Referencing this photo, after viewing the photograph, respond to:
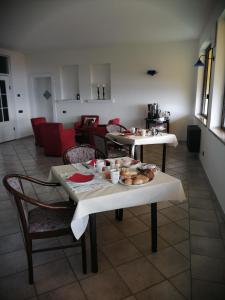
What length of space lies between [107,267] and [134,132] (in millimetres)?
2714

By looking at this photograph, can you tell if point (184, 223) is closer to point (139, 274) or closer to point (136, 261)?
point (136, 261)

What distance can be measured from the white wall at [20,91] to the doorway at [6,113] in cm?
18

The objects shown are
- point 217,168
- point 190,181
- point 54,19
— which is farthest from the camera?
point 54,19

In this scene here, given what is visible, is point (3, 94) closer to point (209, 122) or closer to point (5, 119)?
point (5, 119)

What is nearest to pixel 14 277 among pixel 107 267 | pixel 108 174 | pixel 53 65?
pixel 107 267

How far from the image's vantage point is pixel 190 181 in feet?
13.1

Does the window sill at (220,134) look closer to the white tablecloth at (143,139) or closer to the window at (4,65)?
the white tablecloth at (143,139)

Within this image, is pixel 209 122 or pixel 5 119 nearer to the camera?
pixel 209 122

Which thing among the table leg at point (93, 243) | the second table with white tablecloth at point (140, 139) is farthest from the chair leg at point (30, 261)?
the second table with white tablecloth at point (140, 139)

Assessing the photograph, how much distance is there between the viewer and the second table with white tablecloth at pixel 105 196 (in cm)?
174

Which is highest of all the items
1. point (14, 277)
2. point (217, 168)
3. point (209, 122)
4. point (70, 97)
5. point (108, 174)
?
point (70, 97)

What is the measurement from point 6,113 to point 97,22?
14.7ft

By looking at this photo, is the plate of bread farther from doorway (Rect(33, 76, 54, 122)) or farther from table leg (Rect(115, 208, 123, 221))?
doorway (Rect(33, 76, 54, 122))

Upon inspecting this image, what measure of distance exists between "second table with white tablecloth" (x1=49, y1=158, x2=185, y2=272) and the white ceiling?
3.52 m
